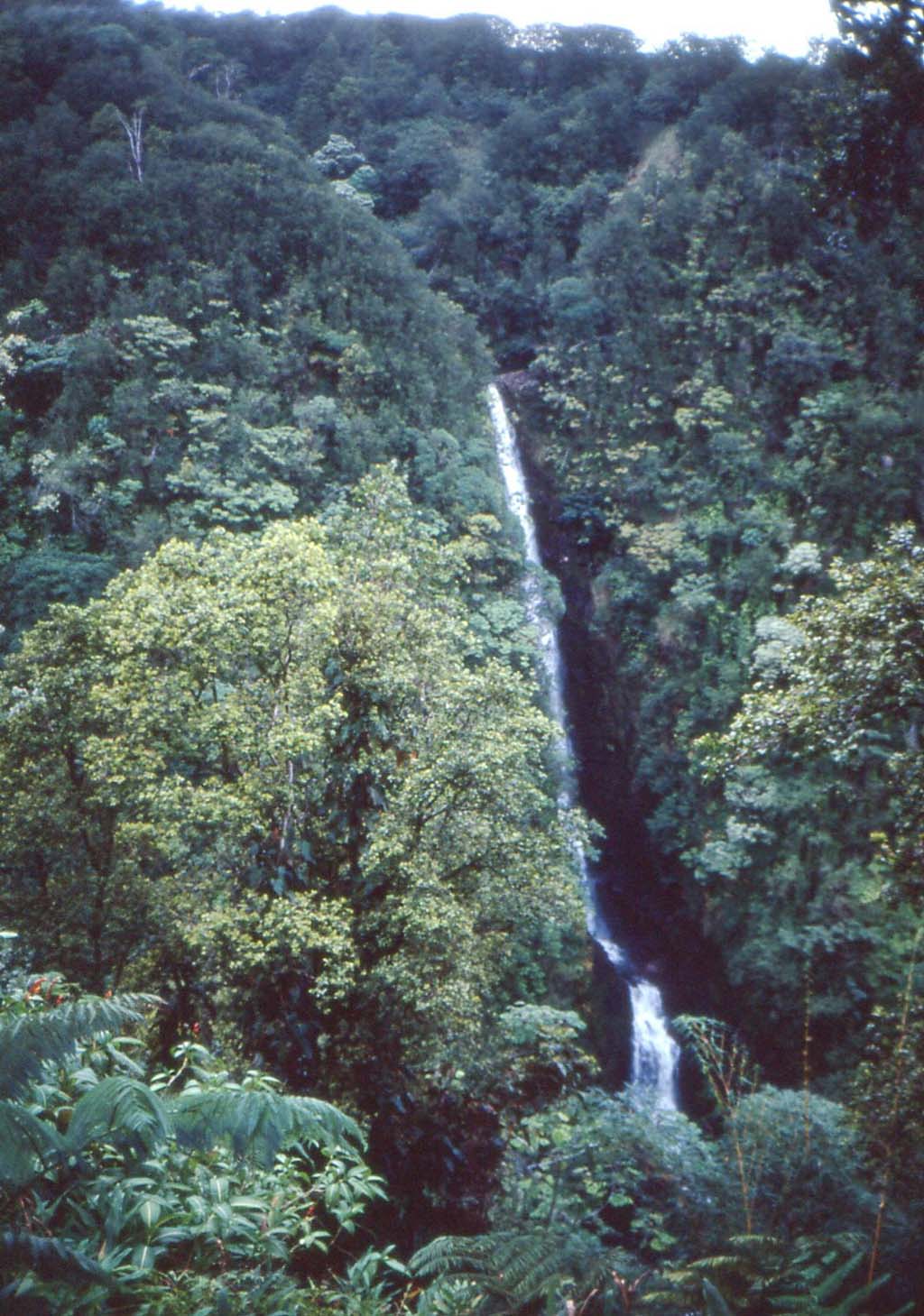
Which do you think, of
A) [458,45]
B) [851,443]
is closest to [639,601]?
[851,443]

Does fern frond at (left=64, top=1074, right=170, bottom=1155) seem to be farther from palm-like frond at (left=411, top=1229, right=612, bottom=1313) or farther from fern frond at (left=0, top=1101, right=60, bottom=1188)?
palm-like frond at (left=411, top=1229, right=612, bottom=1313)

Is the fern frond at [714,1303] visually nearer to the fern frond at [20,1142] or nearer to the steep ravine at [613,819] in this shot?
the fern frond at [20,1142]

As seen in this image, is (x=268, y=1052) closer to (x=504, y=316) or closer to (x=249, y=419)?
(x=249, y=419)

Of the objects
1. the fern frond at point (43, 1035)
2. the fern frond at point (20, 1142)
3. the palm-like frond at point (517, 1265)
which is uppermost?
the fern frond at point (43, 1035)

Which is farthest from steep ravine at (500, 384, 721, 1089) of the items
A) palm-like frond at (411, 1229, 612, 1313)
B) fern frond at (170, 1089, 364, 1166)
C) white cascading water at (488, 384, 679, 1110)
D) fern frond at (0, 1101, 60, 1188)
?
fern frond at (0, 1101, 60, 1188)

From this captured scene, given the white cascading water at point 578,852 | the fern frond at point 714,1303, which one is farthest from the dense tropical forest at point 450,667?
the white cascading water at point 578,852

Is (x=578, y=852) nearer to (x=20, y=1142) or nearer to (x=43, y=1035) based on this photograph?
(x=43, y=1035)
